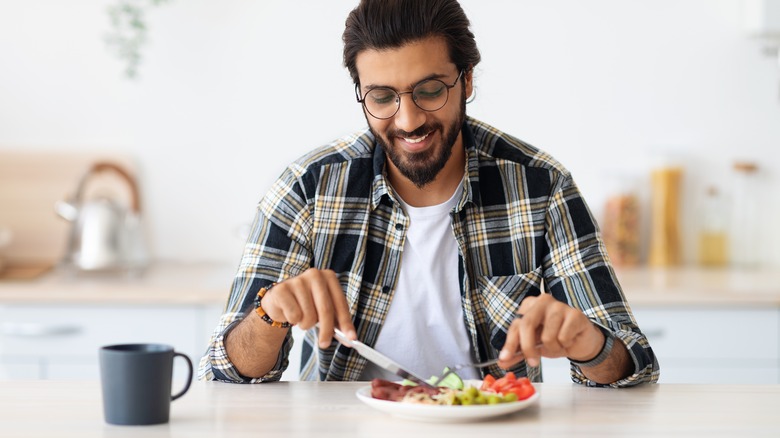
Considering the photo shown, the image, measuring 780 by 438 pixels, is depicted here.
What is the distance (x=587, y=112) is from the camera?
3248mm

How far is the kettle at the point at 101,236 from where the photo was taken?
2936 mm

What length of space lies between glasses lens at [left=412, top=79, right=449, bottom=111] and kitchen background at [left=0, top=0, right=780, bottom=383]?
139 centimetres

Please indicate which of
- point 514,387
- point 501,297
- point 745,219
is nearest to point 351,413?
point 514,387

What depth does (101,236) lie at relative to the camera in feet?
9.68

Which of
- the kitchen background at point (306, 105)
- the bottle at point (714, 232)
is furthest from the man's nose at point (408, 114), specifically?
the bottle at point (714, 232)

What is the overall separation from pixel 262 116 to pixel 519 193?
154cm

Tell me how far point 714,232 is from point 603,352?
1.83m

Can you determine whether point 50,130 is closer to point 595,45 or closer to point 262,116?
point 262,116

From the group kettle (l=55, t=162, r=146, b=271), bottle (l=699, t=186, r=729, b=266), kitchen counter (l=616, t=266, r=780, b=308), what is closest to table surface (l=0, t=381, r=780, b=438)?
kitchen counter (l=616, t=266, r=780, b=308)

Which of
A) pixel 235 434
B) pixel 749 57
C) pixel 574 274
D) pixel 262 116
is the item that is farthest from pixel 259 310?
pixel 749 57

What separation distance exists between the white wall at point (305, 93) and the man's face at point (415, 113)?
138cm

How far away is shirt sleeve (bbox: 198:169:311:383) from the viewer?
167 cm

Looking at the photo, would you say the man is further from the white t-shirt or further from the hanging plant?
the hanging plant

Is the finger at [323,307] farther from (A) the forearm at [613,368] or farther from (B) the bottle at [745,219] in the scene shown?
(B) the bottle at [745,219]
